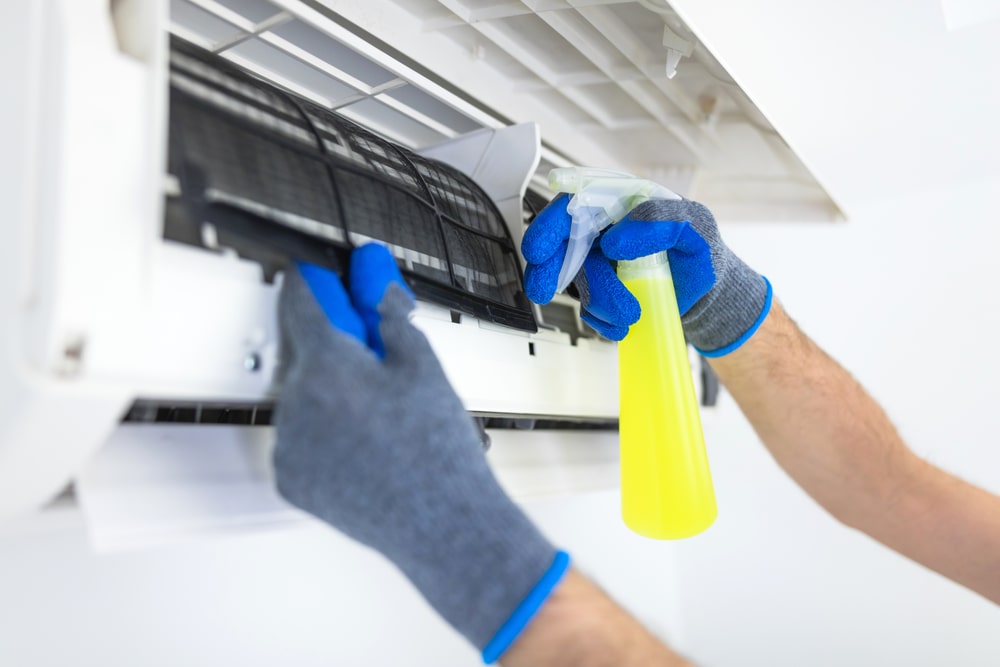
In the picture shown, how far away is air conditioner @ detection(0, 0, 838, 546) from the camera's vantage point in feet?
1.58

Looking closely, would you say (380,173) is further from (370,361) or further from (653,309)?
(653,309)

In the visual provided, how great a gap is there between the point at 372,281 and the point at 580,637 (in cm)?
34

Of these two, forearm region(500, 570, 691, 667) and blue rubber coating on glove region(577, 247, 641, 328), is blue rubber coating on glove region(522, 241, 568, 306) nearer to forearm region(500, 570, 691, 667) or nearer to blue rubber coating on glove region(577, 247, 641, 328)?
blue rubber coating on glove region(577, 247, 641, 328)

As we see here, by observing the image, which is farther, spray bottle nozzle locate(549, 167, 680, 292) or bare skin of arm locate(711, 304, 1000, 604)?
bare skin of arm locate(711, 304, 1000, 604)

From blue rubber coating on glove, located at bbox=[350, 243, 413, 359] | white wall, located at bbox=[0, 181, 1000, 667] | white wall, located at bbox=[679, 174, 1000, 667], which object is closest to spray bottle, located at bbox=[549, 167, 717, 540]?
blue rubber coating on glove, located at bbox=[350, 243, 413, 359]

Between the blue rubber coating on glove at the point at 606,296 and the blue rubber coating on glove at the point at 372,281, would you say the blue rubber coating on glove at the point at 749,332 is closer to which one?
the blue rubber coating on glove at the point at 606,296

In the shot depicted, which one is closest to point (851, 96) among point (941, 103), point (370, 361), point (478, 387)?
point (941, 103)

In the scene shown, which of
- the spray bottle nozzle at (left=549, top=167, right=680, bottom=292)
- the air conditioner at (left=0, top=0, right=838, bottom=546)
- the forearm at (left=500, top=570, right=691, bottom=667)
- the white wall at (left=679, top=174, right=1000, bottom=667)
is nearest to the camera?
the air conditioner at (left=0, top=0, right=838, bottom=546)

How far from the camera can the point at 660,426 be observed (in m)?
0.82

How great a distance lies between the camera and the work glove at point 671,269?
0.80 metres

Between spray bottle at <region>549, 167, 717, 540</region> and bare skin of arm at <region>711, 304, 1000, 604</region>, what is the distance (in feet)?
0.76

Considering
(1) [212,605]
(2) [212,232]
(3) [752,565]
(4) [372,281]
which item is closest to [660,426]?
(4) [372,281]

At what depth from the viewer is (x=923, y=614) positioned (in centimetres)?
141

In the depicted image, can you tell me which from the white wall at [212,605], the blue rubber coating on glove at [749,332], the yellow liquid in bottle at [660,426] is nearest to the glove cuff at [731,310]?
the blue rubber coating on glove at [749,332]
